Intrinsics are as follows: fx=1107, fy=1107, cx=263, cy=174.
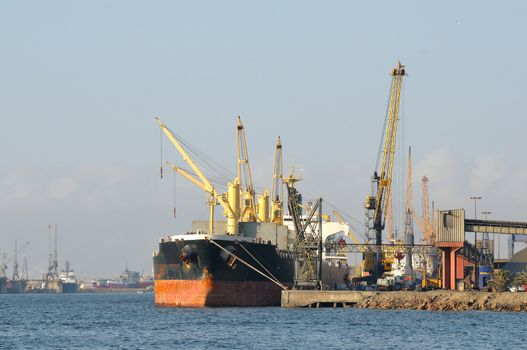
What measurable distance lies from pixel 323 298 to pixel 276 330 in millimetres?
33042

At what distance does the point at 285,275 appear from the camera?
140 metres

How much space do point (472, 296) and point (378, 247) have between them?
43.5m

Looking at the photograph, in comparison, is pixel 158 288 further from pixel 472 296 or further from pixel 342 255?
pixel 342 255

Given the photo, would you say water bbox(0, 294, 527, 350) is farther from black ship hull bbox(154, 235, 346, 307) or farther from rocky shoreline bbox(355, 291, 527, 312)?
black ship hull bbox(154, 235, 346, 307)

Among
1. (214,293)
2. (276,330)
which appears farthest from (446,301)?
(276,330)

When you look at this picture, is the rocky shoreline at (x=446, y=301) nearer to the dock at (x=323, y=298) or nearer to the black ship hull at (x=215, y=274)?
the dock at (x=323, y=298)

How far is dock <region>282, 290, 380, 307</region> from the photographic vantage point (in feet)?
394

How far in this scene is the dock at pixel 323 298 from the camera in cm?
12006

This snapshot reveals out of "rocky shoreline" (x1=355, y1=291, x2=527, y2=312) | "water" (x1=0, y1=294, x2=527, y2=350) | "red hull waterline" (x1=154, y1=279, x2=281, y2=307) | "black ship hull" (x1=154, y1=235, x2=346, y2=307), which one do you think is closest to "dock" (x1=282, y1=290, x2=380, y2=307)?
"rocky shoreline" (x1=355, y1=291, x2=527, y2=312)

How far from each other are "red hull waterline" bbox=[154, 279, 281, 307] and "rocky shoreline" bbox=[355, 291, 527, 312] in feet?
46.2

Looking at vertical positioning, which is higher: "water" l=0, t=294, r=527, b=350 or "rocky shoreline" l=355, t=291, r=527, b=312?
"rocky shoreline" l=355, t=291, r=527, b=312

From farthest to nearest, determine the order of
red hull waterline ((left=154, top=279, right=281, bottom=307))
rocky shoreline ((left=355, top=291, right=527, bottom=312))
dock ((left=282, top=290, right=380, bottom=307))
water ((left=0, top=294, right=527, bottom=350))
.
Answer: red hull waterline ((left=154, top=279, right=281, bottom=307)) → dock ((left=282, top=290, right=380, bottom=307)) → rocky shoreline ((left=355, top=291, right=527, bottom=312)) → water ((left=0, top=294, right=527, bottom=350))

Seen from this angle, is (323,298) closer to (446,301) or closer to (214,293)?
(214,293)

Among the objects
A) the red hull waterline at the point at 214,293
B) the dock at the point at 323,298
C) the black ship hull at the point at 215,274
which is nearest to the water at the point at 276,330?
the dock at the point at 323,298
